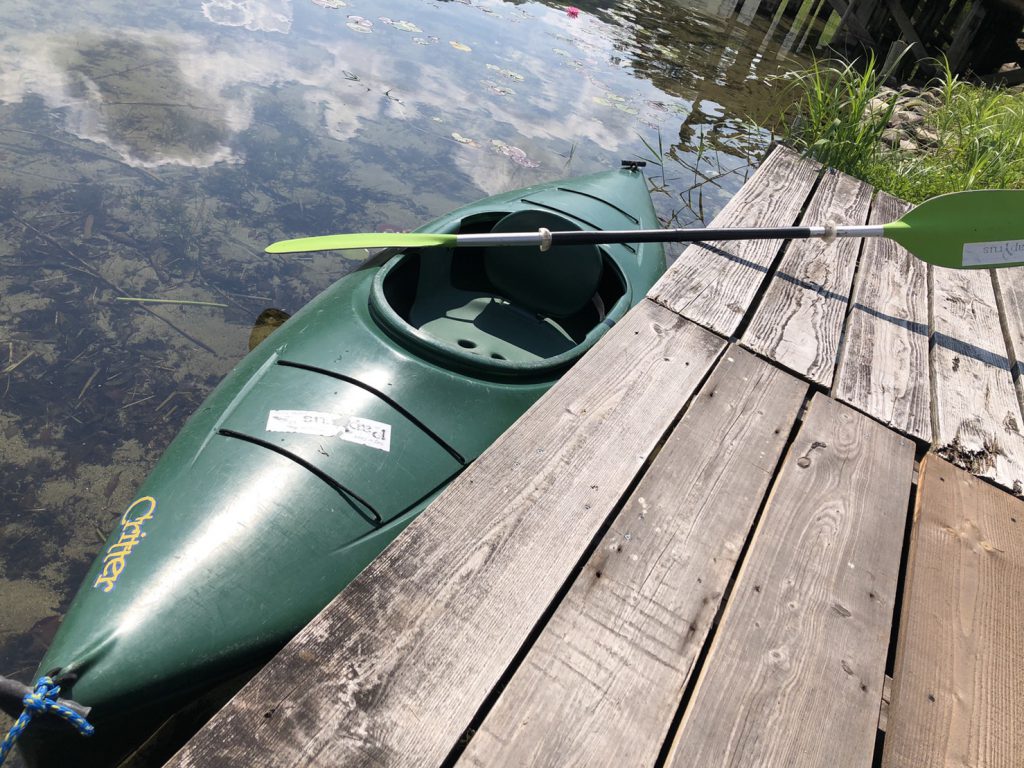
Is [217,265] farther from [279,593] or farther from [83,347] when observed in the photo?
[279,593]

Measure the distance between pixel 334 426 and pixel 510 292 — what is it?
1.29m

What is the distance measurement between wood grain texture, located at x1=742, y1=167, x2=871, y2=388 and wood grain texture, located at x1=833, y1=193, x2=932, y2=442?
5 centimetres

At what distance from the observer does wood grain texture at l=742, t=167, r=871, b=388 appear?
1915 mm

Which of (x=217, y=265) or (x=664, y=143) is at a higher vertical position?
(x=664, y=143)

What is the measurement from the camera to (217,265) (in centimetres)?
356

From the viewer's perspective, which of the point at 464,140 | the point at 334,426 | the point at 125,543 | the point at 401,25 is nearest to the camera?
the point at 125,543

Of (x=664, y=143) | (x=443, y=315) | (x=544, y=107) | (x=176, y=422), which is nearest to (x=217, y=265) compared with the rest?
(x=176, y=422)

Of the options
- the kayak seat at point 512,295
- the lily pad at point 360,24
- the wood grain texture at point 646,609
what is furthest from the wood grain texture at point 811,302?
the lily pad at point 360,24

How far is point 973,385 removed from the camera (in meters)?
2.01

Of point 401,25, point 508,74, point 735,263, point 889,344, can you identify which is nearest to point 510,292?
point 735,263

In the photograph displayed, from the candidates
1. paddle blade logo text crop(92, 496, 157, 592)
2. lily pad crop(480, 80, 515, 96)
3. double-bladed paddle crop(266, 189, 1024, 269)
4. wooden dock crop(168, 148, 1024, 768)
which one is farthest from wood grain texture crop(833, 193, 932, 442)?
lily pad crop(480, 80, 515, 96)

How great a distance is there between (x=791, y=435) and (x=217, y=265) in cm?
295

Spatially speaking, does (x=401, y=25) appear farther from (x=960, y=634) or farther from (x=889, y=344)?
(x=960, y=634)

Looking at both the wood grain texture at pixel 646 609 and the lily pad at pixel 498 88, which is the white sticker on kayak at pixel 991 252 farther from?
the lily pad at pixel 498 88
